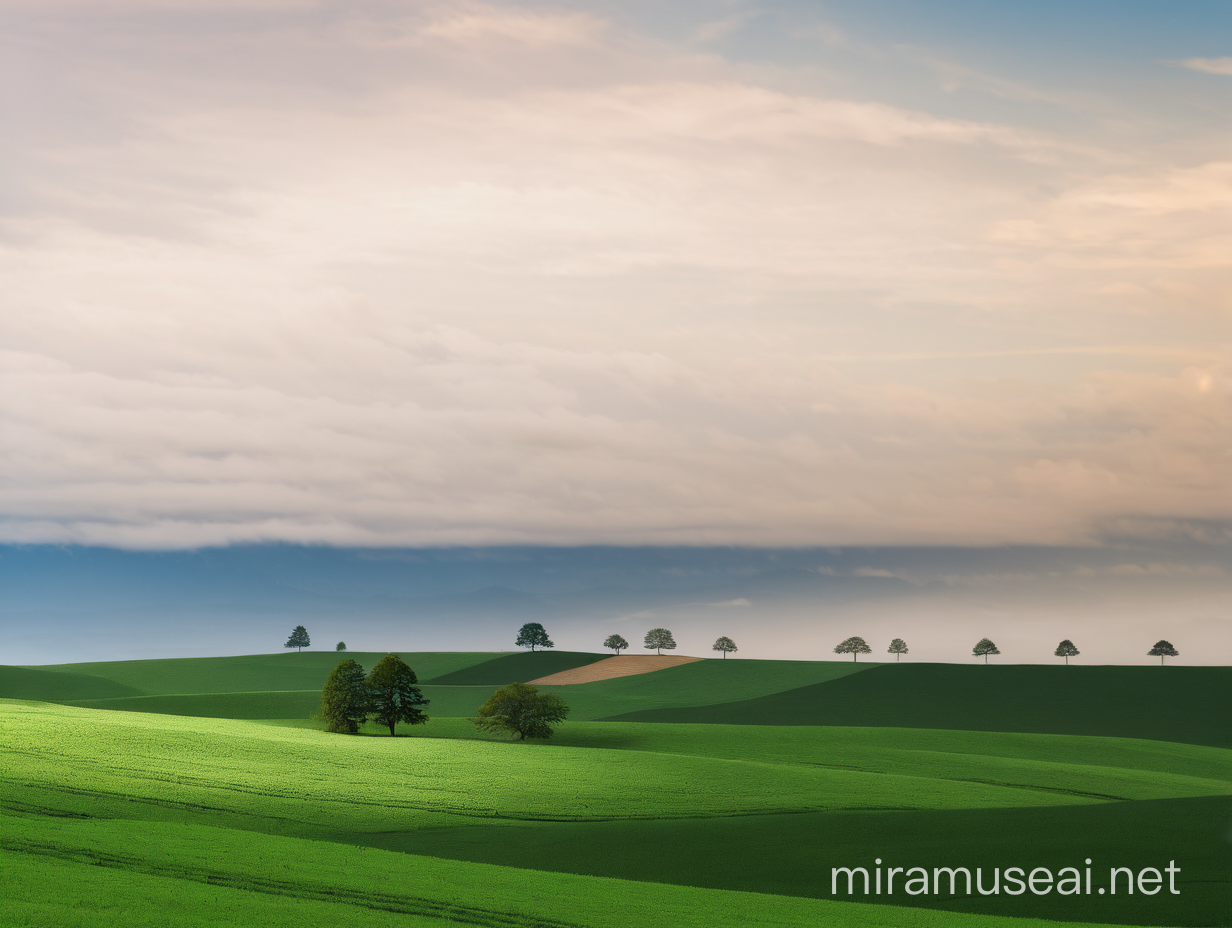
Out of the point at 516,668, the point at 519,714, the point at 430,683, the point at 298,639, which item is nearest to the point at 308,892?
the point at 519,714

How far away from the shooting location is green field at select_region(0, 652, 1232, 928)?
23438mm

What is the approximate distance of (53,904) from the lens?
64.8 ft

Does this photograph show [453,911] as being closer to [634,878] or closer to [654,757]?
[634,878]

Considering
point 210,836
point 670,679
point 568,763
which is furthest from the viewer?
point 670,679

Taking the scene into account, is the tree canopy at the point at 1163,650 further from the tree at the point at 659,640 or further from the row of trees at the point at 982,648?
the tree at the point at 659,640

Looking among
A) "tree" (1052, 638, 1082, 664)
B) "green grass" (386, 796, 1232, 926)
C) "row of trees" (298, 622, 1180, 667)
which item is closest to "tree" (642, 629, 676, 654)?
"row of trees" (298, 622, 1180, 667)

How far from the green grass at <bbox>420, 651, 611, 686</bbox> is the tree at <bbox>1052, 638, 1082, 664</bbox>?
4756 cm

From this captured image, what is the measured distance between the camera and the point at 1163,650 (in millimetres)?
105062

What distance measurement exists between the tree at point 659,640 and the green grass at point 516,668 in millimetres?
5855

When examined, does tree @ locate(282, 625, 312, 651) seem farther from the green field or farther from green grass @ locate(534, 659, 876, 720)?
the green field

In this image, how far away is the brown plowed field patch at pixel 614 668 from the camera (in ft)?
340

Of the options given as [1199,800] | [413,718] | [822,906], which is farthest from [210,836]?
[1199,800]

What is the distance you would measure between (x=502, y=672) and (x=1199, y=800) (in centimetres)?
7893

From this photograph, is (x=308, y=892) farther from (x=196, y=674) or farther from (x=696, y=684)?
(x=196, y=674)
